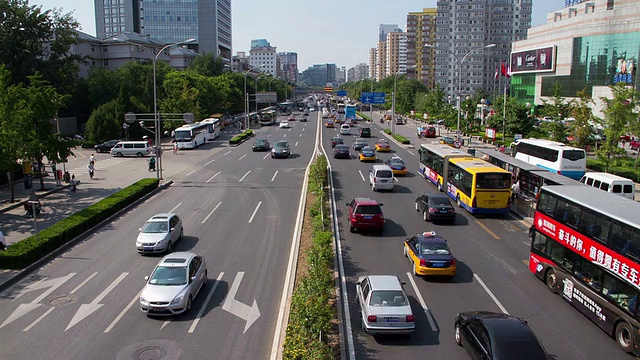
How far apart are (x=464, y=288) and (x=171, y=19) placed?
16521 centimetres

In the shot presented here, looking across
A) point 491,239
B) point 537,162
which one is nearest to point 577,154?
point 537,162

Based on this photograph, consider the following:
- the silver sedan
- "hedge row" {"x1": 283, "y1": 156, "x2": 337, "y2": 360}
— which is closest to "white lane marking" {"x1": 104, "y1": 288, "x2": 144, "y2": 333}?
the silver sedan

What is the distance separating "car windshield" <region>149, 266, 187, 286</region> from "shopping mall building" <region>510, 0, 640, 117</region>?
69.8 meters

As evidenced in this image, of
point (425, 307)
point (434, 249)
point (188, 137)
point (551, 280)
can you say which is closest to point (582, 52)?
point (188, 137)

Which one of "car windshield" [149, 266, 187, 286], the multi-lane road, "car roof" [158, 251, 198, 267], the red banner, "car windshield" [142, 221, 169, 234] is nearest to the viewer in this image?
the red banner

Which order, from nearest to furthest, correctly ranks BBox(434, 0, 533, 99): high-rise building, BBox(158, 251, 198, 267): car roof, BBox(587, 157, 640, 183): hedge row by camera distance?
1. BBox(158, 251, 198, 267): car roof
2. BBox(587, 157, 640, 183): hedge row
3. BBox(434, 0, 533, 99): high-rise building

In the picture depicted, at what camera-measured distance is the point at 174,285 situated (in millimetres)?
16812

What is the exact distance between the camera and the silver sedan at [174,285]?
16.0 meters

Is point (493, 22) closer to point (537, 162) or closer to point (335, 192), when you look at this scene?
point (537, 162)

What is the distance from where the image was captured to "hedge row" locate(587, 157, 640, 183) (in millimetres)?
39750

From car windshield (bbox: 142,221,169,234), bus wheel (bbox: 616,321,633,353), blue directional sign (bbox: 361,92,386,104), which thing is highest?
blue directional sign (bbox: 361,92,386,104)

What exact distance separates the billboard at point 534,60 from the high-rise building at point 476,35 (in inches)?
1636

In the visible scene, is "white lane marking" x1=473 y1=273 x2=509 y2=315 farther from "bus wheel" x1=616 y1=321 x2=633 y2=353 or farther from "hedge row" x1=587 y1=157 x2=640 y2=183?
"hedge row" x1=587 y1=157 x2=640 y2=183

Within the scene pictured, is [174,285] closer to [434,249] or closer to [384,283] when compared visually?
[384,283]
